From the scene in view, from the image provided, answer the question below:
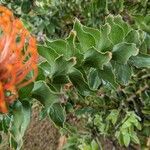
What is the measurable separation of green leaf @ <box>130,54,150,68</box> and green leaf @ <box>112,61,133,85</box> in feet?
0.09

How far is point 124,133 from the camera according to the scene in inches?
105

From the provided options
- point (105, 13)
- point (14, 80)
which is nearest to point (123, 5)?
point (105, 13)

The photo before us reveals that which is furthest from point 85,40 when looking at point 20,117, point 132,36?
point 20,117

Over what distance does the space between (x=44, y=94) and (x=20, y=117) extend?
0.32 feet

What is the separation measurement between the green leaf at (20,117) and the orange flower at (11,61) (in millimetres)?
127

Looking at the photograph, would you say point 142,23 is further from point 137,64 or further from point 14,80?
point 14,80

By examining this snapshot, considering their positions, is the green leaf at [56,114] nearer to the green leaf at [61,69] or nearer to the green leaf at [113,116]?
the green leaf at [61,69]

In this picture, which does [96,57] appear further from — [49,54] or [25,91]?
[25,91]

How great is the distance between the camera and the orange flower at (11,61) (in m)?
1.16

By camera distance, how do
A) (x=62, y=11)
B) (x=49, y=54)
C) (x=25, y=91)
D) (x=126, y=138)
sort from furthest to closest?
(x=62, y=11) < (x=126, y=138) < (x=49, y=54) < (x=25, y=91)

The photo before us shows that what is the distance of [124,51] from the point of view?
4.98ft

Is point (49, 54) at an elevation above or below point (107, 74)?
above

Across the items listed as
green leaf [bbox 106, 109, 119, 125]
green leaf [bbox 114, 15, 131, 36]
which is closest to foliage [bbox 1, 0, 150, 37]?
green leaf [bbox 106, 109, 119, 125]

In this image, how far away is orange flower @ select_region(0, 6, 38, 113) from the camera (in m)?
1.16
